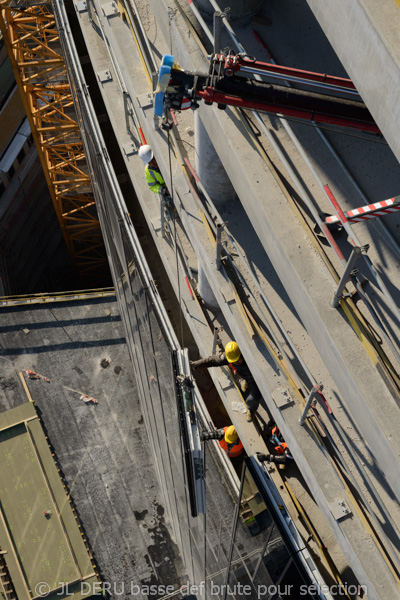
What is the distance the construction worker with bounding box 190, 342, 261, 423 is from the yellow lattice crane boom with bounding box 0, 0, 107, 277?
61.1 feet

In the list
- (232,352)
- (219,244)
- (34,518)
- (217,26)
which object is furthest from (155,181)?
(34,518)

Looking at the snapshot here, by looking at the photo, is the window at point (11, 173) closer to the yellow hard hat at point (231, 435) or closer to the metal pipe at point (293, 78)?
the yellow hard hat at point (231, 435)

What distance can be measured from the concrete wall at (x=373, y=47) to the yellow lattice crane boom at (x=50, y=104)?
2413cm

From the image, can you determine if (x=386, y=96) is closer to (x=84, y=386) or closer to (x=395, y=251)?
(x=395, y=251)

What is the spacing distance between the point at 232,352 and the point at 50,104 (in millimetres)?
20135

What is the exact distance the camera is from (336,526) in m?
11.2

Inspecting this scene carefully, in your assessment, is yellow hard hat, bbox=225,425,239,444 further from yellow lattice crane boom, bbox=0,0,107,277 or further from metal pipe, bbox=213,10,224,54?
yellow lattice crane boom, bbox=0,0,107,277

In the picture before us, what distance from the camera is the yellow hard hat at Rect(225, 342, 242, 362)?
14805mm

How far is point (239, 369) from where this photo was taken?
1509 cm

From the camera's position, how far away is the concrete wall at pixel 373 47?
22.7 ft

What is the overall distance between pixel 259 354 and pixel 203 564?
6.53m

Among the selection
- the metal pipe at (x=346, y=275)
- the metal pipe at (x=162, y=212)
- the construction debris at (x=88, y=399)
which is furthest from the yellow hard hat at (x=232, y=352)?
the construction debris at (x=88, y=399)

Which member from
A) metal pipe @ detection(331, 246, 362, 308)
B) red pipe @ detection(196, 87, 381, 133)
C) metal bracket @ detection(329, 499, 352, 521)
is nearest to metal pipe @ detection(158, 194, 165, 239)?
red pipe @ detection(196, 87, 381, 133)

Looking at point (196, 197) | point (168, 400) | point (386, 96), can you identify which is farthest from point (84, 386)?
point (386, 96)
